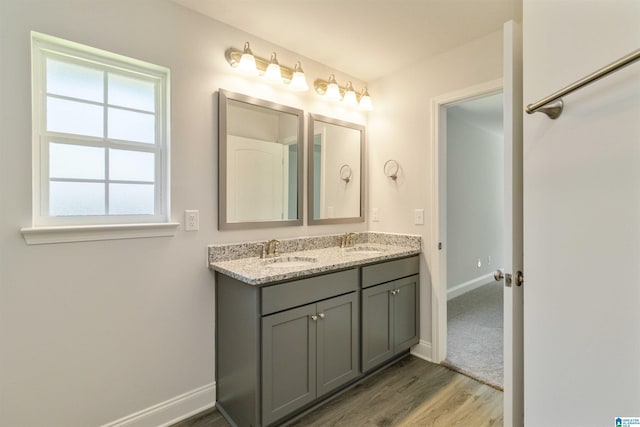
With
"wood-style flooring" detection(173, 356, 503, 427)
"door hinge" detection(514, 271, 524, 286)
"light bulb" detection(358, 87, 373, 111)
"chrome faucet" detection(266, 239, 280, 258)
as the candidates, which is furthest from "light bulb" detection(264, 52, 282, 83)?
"wood-style flooring" detection(173, 356, 503, 427)

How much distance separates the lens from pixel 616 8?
0.71 metres

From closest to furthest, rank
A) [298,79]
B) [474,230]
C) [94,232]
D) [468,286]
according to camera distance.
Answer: [94,232] → [298,79] → [468,286] → [474,230]

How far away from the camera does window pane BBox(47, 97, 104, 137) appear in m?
1.51

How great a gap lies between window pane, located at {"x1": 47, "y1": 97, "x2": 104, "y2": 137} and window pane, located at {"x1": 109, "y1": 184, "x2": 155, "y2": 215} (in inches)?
11.9

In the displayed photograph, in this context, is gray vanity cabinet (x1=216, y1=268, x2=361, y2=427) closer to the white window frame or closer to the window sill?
the window sill

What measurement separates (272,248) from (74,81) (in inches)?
56.3

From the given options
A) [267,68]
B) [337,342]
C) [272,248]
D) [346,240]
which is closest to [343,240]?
[346,240]

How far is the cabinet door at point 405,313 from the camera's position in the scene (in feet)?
7.72

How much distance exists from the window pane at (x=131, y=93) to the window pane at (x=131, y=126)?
5cm

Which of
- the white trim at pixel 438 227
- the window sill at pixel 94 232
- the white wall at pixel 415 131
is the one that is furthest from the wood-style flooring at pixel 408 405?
the window sill at pixel 94 232

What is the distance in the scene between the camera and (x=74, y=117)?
1563mm

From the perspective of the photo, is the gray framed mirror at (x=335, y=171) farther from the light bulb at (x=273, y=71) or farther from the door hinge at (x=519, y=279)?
the door hinge at (x=519, y=279)

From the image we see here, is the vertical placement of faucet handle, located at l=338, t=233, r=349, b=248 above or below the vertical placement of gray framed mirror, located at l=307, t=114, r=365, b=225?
below

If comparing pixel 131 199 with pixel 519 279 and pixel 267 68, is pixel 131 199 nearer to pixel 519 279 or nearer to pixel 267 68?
pixel 267 68
